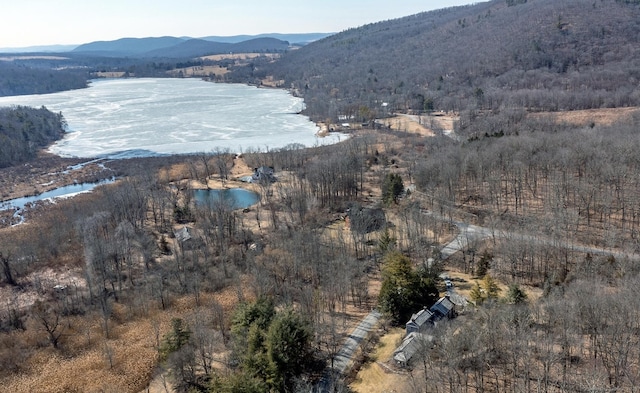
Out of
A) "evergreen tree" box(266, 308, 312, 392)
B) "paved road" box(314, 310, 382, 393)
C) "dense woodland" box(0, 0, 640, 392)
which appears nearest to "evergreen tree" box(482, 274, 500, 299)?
"dense woodland" box(0, 0, 640, 392)

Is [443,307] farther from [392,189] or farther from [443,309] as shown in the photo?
[392,189]

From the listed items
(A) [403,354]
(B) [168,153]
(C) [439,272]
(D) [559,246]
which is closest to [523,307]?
(A) [403,354]

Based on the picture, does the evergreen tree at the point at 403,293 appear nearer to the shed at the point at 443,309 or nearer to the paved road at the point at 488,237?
→ the shed at the point at 443,309

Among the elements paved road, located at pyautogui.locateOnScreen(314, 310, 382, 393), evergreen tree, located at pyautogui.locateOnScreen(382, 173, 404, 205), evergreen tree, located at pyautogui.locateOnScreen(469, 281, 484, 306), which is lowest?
paved road, located at pyautogui.locateOnScreen(314, 310, 382, 393)

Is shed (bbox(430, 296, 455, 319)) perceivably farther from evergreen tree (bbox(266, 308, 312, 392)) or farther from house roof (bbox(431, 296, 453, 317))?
evergreen tree (bbox(266, 308, 312, 392))

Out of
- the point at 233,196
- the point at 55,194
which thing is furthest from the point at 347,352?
the point at 55,194

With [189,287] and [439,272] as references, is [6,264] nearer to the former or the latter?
[189,287]

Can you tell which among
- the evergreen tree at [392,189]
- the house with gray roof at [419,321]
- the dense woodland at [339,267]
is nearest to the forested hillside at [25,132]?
the dense woodland at [339,267]
